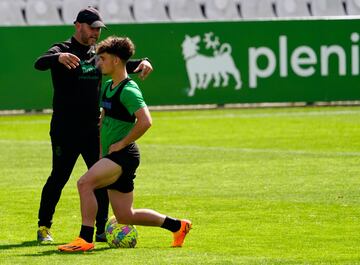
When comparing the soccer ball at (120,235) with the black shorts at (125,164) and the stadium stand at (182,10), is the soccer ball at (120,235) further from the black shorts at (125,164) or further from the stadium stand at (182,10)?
the stadium stand at (182,10)

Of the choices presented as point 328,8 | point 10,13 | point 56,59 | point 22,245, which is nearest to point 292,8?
point 328,8

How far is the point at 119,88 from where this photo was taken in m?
10.7

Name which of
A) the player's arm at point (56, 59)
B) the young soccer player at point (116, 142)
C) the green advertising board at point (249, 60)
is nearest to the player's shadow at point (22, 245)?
the young soccer player at point (116, 142)

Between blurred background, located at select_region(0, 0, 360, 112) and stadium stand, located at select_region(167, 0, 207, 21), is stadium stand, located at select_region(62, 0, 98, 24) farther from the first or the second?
stadium stand, located at select_region(167, 0, 207, 21)

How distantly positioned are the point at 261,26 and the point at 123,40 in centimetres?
2039

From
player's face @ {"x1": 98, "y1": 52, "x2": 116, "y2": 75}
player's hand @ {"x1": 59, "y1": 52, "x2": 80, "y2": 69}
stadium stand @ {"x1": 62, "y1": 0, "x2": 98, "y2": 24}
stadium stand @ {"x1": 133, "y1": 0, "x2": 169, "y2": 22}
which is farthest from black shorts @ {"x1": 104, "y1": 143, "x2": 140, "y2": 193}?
stadium stand @ {"x1": 133, "y1": 0, "x2": 169, "y2": 22}

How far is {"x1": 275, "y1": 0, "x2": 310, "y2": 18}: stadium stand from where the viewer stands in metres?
33.7

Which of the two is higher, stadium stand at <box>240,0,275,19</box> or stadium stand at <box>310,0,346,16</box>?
stadium stand at <box>240,0,275,19</box>

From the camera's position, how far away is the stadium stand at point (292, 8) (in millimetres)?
33688

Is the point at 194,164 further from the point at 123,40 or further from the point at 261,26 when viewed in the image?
the point at 261,26

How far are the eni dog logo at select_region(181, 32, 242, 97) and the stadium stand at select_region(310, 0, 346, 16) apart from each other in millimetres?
4435

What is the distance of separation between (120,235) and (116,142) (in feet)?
3.06

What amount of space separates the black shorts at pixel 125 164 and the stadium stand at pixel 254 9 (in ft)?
74.4

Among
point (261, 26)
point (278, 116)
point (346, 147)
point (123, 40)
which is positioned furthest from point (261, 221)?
point (261, 26)
